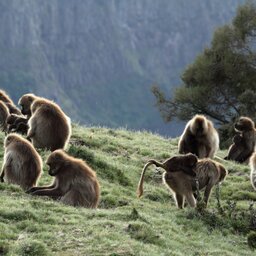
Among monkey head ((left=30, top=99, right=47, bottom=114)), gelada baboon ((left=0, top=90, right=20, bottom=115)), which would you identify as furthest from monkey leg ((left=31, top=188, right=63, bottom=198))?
gelada baboon ((left=0, top=90, right=20, bottom=115))

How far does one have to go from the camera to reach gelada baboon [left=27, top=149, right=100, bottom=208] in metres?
12.3

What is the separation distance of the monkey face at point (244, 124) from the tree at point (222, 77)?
18.8 meters

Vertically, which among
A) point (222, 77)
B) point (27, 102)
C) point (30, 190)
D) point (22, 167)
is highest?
point (222, 77)

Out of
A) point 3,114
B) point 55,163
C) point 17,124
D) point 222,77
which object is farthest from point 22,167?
point 222,77

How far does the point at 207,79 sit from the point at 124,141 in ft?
72.2

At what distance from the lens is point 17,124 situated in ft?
58.3

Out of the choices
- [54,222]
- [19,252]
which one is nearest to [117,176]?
[54,222]

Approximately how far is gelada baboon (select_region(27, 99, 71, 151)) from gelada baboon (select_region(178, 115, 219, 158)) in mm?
3423

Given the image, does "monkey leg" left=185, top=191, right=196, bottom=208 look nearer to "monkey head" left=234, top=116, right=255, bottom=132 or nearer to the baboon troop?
the baboon troop

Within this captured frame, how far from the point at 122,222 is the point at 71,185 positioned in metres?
1.57

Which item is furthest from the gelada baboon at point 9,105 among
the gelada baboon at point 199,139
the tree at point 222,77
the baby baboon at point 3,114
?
the tree at point 222,77

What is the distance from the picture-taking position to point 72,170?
12.4 m

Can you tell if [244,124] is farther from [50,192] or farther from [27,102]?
[50,192]

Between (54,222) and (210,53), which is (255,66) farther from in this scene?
(54,222)
